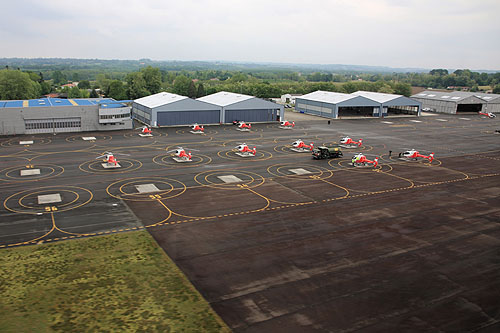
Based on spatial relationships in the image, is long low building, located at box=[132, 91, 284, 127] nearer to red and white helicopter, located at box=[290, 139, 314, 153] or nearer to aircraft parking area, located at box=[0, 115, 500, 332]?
aircraft parking area, located at box=[0, 115, 500, 332]

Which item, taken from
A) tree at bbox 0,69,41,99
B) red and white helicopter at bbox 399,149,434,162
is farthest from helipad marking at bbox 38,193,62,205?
tree at bbox 0,69,41,99

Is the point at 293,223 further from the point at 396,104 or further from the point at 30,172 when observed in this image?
the point at 396,104

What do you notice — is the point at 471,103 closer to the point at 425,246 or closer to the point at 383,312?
the point at 425,246

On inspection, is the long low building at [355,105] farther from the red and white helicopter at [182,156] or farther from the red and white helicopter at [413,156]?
the red and white helicopter at [182,156]

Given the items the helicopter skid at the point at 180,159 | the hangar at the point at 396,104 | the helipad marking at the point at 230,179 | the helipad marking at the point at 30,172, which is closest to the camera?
the helipad marking at the point at 230,179

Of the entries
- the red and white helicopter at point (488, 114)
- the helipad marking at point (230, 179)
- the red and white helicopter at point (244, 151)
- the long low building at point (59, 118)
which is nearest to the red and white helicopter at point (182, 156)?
the red and white helicopter at point (244, 151)
